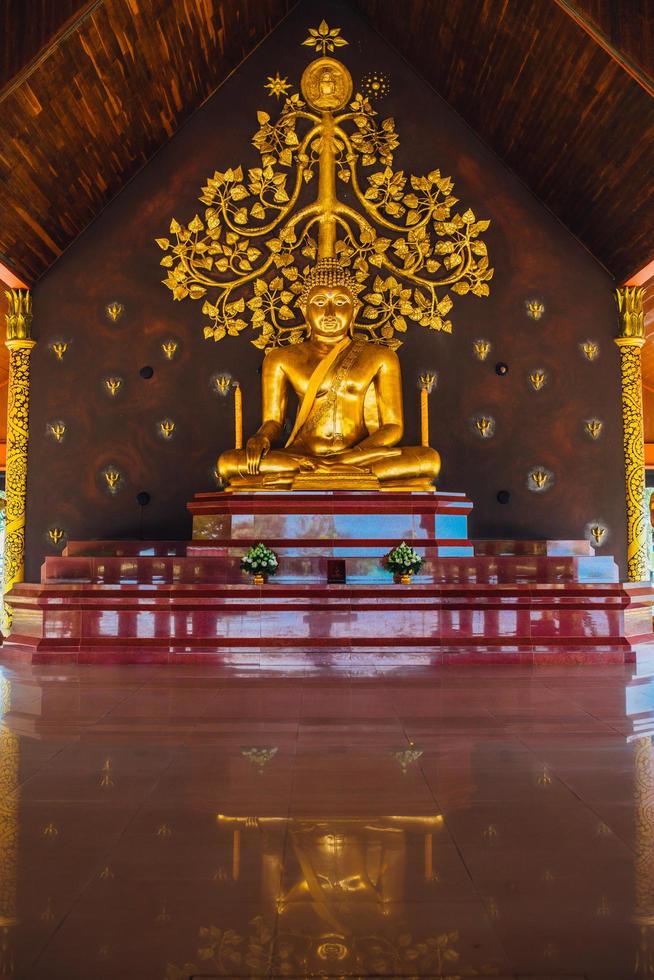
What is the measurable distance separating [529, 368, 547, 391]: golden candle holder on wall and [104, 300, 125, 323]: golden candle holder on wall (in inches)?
125

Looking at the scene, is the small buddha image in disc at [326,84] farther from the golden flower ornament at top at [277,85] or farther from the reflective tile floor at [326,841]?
the reflective tile floor at [326,841]

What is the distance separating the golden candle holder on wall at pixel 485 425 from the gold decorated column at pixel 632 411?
3.26ft

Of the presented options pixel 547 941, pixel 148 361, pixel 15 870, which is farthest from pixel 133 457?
pixel 547 941

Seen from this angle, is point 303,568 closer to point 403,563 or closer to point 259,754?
point 403,563

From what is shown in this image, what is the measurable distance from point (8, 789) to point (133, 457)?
5126mm

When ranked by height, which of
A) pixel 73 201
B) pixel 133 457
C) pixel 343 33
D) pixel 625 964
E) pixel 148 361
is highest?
pixel 343 33

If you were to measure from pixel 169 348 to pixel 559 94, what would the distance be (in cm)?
329

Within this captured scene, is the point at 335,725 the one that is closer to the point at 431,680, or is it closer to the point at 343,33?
the point at 431,680

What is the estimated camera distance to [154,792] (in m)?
2.30

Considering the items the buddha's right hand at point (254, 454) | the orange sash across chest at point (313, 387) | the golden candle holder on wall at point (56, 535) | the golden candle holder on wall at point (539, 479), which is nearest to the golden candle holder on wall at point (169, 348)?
the orange sash across chest at point (313, 387)

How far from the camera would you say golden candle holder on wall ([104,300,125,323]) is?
7402 mm

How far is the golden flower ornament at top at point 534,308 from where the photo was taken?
7418 millimetres

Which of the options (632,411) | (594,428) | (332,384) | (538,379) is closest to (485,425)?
(538,379)

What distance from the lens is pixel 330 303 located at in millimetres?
6902
